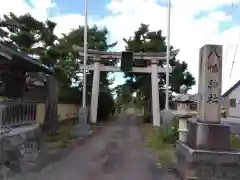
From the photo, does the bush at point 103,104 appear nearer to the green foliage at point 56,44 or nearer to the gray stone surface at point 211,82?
the green foliage at point 56,44

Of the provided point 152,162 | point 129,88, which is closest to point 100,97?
point 129,88

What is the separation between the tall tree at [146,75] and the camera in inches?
1375

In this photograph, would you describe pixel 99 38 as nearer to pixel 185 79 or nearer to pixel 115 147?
pixel 185 79

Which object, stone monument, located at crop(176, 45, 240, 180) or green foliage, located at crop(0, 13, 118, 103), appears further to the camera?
green foliage, located at crop(0, 13, 118, 103)

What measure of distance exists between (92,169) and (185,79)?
29055 mm

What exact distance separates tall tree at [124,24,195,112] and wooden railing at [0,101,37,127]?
2370cm

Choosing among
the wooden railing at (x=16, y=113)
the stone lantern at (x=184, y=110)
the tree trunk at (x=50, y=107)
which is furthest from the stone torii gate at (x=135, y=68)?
the wooden railing at (x=16, y=113)

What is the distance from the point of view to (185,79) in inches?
1502

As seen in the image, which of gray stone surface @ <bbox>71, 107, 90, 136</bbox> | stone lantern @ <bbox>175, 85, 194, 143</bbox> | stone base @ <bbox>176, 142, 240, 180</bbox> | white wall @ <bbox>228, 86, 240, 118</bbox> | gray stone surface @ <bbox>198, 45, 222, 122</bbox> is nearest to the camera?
stone base @ <bbox>176, 142, 240, 180</bbox>

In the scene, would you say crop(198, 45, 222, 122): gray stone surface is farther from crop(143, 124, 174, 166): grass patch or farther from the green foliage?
A: the green foliage

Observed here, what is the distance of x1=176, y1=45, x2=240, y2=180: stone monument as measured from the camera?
8672 mm

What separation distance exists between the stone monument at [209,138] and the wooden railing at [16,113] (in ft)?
15.6

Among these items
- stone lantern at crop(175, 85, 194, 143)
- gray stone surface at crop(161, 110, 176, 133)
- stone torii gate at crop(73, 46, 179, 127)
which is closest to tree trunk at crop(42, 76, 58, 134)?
gray stone surface at crop(161, 110, 176, 133)

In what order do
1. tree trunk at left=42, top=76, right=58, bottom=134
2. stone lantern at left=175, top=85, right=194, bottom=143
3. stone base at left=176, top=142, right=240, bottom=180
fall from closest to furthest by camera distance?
1. stone base at left=176, top=142, right=240, bottom=180
2. stone lantern at left=175, top=85, right=194, bottom=143
3. tree trunk at left=42, top=76, right=58, bottom=134
